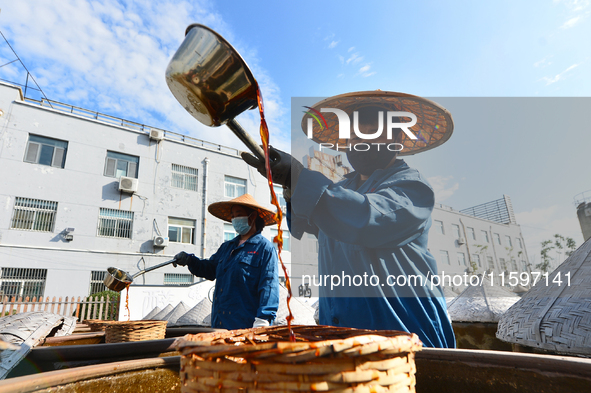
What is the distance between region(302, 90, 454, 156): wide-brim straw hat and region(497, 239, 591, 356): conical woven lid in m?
0.96

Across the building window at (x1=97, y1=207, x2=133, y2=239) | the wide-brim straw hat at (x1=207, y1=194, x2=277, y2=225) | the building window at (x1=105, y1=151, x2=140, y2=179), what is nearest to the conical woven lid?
the wide-brim straw hat at (x1=207, y1=194, x2=277, y2=225)

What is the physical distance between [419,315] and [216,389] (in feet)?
4.00

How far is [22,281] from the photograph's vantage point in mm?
10906

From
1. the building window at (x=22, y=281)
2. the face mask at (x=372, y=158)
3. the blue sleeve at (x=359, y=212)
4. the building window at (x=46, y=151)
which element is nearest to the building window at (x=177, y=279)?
the building window at (x=22, y=281)

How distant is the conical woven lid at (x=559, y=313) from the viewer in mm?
1003

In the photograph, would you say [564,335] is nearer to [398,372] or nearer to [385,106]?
[398,372]

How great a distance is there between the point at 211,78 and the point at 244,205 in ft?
7.09

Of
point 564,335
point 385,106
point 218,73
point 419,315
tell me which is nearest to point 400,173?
point 385,106

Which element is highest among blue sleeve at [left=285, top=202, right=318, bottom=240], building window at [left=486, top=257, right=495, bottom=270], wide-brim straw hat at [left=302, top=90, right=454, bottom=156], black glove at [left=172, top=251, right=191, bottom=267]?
building window at [left=486, top=257, right=495, bottom=270]

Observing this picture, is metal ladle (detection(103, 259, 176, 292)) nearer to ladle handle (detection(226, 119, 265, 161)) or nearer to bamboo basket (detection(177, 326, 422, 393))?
ladle handle (detection(226, 119, 265, 161))

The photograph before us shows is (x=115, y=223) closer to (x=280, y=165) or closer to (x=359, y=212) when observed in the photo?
(x=280, y=165)

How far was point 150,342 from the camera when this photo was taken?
1.53 m

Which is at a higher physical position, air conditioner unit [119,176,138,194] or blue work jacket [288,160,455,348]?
air conditioner unit [119,176,138,194]

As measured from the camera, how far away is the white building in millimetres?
11266
